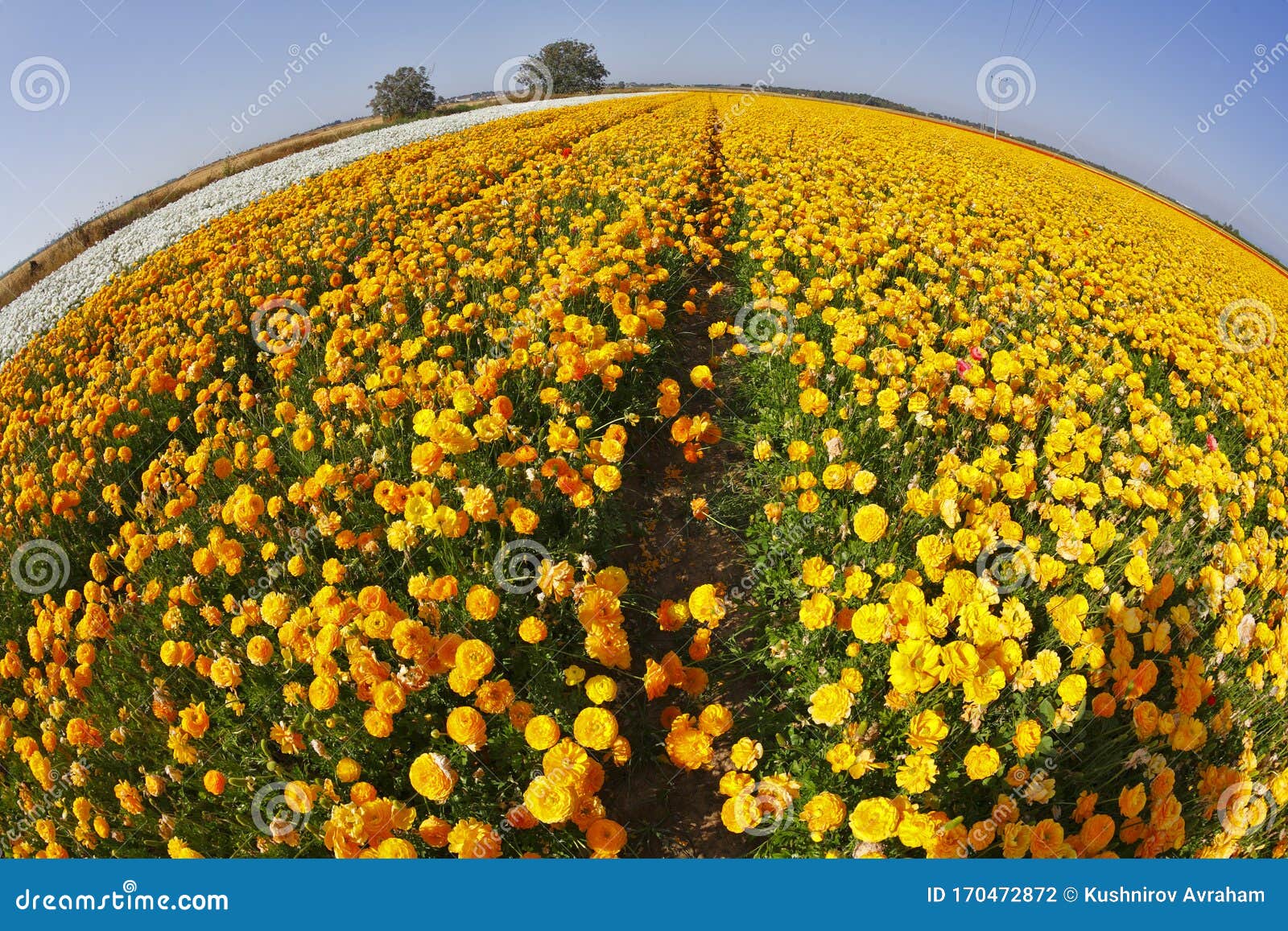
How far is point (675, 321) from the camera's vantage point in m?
Answer: 7.20

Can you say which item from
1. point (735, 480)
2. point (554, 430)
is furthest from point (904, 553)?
point (554, 430)

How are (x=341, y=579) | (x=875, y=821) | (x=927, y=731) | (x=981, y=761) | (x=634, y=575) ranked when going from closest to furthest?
(x=875, y=821) → (x=981, y=761) → (x=927, y=731) → (x=341, y=579) → (x=634, y=575)

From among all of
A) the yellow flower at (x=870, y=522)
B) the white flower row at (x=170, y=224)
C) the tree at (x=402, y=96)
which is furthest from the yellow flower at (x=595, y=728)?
the tree at (x=402, y=96)

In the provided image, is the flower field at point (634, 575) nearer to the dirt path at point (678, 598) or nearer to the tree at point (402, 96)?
the dirt path at point (678, 598)

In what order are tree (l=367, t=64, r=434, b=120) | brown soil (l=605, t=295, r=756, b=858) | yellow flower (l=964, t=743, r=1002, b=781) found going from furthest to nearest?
tree (l=367, t=64, r=434, b=120)
brown soil (l=605, t=295, r=756, b=858)
yellow flower (l=964, t=743, r=1002, b=781)

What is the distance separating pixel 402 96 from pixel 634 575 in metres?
25.6

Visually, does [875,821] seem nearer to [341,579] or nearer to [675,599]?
[675,599]

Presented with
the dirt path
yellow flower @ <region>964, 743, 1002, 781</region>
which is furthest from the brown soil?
yellow flower @ <region>964, 743, 1002, 781</region>

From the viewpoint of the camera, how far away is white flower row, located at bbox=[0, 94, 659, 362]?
33.1 ft

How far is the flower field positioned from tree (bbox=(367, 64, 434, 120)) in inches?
784

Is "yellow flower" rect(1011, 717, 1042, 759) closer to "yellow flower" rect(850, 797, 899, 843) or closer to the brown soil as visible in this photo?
"yellow flower" rect(850, 797, 899, 843)

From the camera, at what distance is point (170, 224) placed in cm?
1317

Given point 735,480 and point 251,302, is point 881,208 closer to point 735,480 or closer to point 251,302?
point 735,480

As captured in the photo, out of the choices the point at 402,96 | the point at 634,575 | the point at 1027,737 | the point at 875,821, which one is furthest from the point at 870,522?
the point at 402,96
